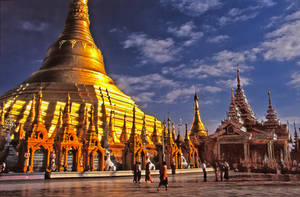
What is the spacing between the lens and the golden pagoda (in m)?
18.9

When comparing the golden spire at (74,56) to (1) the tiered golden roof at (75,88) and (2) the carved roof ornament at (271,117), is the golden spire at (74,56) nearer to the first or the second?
(1) the tiered golden roof at (75,88)

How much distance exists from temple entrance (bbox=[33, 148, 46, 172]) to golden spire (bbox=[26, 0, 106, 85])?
1652 cm

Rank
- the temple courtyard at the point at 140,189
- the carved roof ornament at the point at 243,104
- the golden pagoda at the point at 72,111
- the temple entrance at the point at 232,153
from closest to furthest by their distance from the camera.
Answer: the temple courtyard at the point at 140,189
the golden pagoda at the point at 72,111
the temple entrance at the point at 232,153
the carved roof ornament at the point at 243,104

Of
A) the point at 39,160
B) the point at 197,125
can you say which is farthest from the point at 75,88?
the point at 197,125

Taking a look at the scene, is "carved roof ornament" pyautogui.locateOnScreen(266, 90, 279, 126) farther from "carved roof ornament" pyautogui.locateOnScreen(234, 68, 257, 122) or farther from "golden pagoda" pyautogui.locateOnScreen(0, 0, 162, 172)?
"golden pagoda" pyautogui.locateOnScreen(0, 0, 162, 172)

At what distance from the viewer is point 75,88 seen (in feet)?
108

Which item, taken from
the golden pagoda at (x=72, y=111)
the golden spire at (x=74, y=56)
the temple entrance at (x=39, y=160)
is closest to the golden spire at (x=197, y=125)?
the golden pagoda at (x=72, y=111)

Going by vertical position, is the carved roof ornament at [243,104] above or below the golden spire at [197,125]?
above

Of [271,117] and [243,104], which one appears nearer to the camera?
[271,117]

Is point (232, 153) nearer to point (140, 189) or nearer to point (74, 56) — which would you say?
point (74, 56)

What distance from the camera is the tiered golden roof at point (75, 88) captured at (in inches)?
1125

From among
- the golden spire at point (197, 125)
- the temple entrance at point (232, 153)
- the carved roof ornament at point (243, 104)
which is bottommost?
the temple entrance at point (232, 153)

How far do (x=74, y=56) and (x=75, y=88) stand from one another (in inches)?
269

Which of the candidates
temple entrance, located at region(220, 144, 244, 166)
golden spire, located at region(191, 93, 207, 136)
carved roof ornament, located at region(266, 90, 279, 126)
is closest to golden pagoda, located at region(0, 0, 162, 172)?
temple entrance, located at region(220, 144, 244, 166)
